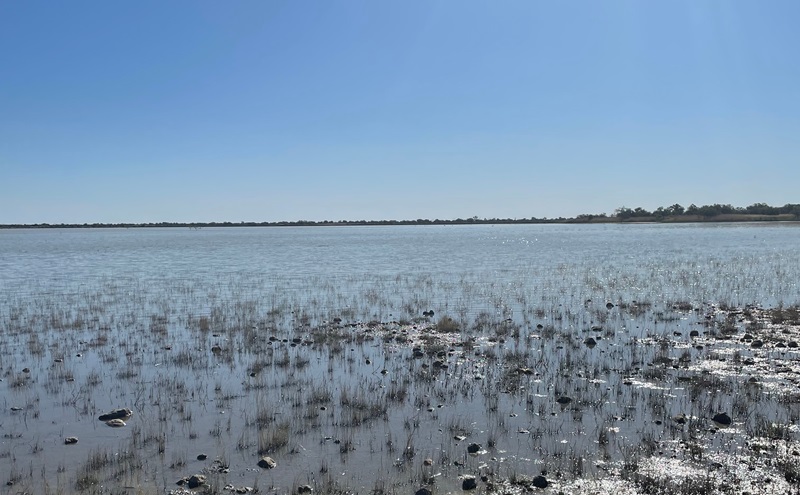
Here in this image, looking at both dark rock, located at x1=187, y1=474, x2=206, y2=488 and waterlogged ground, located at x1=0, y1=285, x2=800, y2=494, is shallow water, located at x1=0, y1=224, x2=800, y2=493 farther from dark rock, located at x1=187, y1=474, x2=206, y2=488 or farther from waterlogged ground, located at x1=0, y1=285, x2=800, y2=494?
dark rock, located at x1=187, y1=474, x2=206, y2=488

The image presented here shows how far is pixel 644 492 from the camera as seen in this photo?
26.9ft

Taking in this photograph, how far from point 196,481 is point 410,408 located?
4.59 metres

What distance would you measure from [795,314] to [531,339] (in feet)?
34.5

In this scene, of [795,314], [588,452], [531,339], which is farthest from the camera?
[795,314]

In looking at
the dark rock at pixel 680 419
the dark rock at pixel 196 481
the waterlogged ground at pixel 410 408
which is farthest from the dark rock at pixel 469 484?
the dark rock at pixel 680 419

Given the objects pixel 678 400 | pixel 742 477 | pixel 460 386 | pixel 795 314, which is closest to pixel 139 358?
pixel 460 386

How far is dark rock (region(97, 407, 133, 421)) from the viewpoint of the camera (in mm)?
11570

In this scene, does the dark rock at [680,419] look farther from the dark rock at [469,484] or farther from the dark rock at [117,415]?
the dark rock at [117,415]

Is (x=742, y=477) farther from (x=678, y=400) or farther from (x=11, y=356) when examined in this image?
(x=11, y=356)

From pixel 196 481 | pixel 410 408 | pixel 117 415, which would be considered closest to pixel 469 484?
pixel 410 408

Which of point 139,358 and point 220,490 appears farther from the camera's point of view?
point 139,358

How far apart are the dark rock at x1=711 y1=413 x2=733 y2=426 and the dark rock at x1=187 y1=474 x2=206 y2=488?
8.58m

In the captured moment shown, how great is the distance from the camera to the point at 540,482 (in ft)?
27.8

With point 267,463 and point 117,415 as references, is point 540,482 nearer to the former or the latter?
point 267,463
